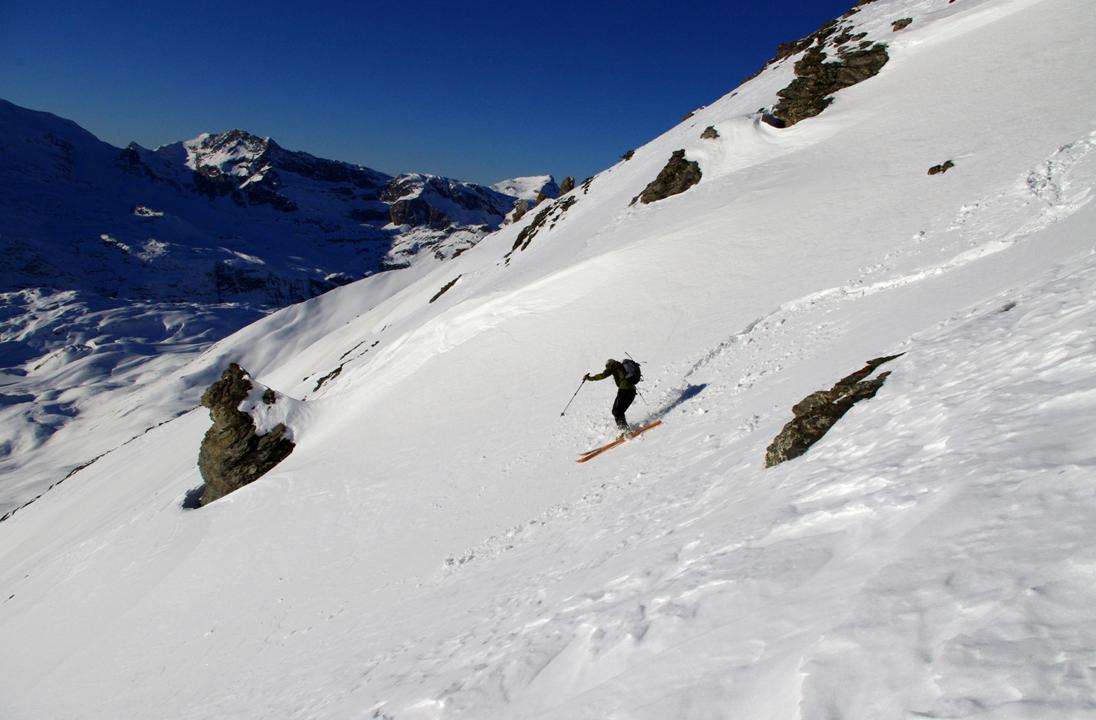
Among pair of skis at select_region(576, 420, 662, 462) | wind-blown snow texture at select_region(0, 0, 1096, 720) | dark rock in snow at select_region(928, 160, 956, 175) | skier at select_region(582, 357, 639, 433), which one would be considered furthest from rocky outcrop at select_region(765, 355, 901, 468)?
dark rock in snow at select_region(928, 160, 956, 175)

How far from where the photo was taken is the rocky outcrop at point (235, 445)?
68.0 feet

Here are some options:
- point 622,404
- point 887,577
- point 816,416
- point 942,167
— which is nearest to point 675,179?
point 942,167

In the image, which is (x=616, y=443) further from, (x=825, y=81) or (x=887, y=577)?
(x=825, y=81)

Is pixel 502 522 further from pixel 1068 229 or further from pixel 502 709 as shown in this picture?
pixel 1068 229

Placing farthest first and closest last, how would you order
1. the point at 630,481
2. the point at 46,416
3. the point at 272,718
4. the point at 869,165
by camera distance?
the point at 46,416 → the point at 869,165 → the point at 630,481 → the point at 272,718

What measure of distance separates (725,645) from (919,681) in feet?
4.05

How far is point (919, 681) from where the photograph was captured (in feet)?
9.07

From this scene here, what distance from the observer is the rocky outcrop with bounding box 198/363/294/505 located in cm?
2072

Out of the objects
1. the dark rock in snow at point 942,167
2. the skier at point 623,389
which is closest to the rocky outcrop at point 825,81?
the dark rock in snow at point 942,167

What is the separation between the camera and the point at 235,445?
2106 centimetres

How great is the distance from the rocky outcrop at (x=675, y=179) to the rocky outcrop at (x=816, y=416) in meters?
24.0

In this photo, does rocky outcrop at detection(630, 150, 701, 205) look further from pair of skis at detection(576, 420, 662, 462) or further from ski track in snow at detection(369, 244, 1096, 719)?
ski track in snow at detection(369, 244, 1096, 719)

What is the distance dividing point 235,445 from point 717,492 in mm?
19443

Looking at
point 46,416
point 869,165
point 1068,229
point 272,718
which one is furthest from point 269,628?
point 46,416
